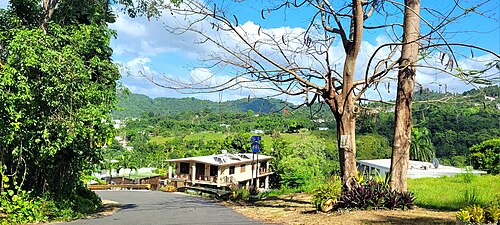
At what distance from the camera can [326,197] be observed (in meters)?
11.1

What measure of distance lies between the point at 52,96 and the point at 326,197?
6952mm

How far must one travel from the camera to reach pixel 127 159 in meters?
66.4

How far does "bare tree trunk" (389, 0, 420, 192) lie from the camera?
1155 cm

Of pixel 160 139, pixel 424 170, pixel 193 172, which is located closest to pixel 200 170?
pixel 193 172

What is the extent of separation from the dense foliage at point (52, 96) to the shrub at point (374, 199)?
6.78 m

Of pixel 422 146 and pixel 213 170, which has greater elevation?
pixel 422 146

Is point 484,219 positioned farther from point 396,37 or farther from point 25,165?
point 25,165

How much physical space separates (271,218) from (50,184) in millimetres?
6603

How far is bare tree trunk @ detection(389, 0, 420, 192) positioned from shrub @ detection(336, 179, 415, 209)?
0.77m

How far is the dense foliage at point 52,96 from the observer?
35.0 ft

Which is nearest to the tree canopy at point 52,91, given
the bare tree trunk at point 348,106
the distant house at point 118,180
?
the bare tree trunk at point 348,106

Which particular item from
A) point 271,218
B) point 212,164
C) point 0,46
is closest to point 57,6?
point 0,46

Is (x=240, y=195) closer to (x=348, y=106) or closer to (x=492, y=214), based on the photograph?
(x=348, y=106)

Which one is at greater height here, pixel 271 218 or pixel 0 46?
pixel 0 46
